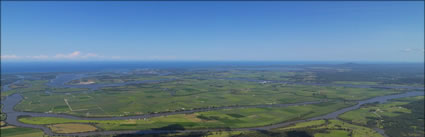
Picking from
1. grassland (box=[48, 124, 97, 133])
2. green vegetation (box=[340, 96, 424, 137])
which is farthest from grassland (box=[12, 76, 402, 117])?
green vegetation (box=[340, 96, 424, 137])

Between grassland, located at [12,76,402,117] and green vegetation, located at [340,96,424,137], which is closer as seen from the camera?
green vegetation, located at [340,96,424,137]

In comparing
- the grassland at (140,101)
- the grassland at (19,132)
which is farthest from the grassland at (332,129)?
Result: the grassland at (19,132)

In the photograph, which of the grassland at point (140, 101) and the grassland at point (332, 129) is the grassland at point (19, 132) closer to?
the grassland at point (140, 101)

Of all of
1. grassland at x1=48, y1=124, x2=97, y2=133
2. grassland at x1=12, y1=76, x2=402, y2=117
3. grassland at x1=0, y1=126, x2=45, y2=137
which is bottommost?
grassland at x1=0, y1=126, x2=45, y2=137

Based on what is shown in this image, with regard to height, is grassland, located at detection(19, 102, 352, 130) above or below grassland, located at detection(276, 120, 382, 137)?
above

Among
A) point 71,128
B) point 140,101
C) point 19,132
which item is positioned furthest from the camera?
point 140,101

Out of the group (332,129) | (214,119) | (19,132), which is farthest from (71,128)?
(332,129)

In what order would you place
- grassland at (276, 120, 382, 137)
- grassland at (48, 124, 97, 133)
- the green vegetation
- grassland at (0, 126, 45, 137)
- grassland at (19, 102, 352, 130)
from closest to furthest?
grassland at (0, 126, 45, 137), grassland at (276, 120, 382, 137), grassland at (48, 124, 97, 133), the green vegetation, grassland at (19, 102, 352, 130)

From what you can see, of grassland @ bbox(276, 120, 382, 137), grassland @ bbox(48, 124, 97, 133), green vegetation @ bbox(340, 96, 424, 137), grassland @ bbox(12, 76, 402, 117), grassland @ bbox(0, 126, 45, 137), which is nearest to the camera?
grassland @ bbox(0, 126, 45, 137)

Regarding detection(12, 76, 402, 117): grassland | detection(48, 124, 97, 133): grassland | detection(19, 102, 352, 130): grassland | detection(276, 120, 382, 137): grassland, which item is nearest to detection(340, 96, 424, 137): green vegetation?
detection(276, 120, 382, 137): grassland

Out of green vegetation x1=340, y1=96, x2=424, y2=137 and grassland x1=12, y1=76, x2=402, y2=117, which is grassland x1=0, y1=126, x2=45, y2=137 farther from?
green vegetation x1=340, y1=96, x2=424, y2=137

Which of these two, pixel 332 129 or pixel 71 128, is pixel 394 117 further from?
pixel 71 128
